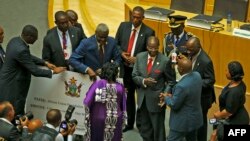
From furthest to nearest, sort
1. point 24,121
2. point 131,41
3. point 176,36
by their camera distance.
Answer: point 131,41 → point 176,36 → point 24,121

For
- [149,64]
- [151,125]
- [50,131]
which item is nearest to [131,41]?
[149,64]

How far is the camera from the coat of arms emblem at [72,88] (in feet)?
24.1

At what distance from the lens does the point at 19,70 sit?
283 inches

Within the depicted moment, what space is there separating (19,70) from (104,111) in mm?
1313

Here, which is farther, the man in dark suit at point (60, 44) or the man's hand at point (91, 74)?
the man in dark suit at point (60, 44)

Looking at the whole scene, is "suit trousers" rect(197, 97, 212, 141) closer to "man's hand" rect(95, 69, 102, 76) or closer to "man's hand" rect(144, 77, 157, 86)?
"man's hand" rect(144, 77, 157, 86)

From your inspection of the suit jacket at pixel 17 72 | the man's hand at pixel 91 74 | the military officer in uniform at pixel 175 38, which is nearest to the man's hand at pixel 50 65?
the suit jacket at pixel 17 72

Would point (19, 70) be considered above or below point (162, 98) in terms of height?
above

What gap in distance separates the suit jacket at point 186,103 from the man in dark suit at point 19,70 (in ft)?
5.16

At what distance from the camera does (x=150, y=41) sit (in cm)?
718

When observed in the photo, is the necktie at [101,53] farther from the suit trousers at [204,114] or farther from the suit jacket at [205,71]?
the suit trousers at [204,114]

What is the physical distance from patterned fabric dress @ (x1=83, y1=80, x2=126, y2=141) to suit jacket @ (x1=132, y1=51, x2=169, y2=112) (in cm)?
74

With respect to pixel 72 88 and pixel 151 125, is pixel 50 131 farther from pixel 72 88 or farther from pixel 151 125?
pixel 151 125

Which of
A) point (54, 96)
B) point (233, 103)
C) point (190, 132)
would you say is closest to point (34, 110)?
point (54, 96)
